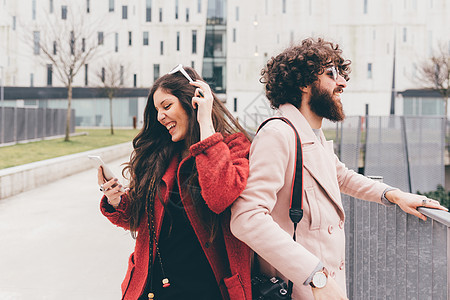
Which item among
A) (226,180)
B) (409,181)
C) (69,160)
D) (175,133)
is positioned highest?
(175,133)

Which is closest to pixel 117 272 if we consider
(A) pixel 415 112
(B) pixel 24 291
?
(B) pixel 24 291

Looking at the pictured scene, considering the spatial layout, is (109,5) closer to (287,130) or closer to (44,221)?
(44,221)

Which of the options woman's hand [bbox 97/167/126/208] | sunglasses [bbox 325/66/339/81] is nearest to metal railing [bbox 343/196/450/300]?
sunglasses [bbox 325/66/339/81]

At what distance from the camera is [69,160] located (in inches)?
444

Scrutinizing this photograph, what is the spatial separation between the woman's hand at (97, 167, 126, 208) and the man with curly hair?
635 millimetres

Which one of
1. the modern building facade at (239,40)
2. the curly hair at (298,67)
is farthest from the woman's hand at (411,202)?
the modern building facade at (239,40)

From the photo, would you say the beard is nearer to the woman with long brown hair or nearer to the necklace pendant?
the woman with long brown hair

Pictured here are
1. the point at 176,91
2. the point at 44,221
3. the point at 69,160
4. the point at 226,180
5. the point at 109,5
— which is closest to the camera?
the point at 226,180

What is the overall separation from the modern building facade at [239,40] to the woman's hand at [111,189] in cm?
3668

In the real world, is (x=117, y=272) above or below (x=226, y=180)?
below

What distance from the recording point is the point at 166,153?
1.94 m

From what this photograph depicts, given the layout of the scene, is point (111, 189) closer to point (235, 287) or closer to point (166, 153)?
point (166, 153)

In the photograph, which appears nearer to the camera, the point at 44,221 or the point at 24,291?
the point at 24,291

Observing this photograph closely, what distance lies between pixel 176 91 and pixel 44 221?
18.0 ft
